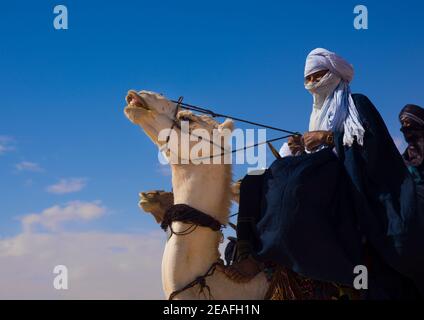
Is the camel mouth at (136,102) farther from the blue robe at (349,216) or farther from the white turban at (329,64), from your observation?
the white turban at (329,64)

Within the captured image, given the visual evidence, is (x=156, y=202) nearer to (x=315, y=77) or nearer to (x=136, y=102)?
(x=136, y=102)

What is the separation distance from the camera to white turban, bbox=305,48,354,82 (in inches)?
262

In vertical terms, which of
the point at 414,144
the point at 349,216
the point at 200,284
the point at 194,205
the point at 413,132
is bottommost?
the point at 200,284

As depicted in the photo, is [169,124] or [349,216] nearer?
[349,216]

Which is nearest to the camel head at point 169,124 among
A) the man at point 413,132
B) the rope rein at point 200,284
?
the rope rein at point 200,284

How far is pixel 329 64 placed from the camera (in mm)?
A: 6664

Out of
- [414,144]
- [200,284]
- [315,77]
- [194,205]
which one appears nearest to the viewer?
[200,284]

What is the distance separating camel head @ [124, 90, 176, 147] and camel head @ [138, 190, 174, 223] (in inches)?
20.6

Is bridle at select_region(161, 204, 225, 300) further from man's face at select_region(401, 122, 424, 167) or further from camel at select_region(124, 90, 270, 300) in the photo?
man's face at select_region(401, 122, 424, 167)

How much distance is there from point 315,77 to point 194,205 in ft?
5.46

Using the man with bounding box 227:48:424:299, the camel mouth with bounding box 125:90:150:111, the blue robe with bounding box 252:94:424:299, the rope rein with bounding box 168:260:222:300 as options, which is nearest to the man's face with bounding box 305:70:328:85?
the man with bounding box 227:48:424:299

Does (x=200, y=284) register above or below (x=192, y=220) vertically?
below

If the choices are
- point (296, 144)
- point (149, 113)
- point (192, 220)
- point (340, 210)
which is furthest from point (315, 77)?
point (192, 220)
